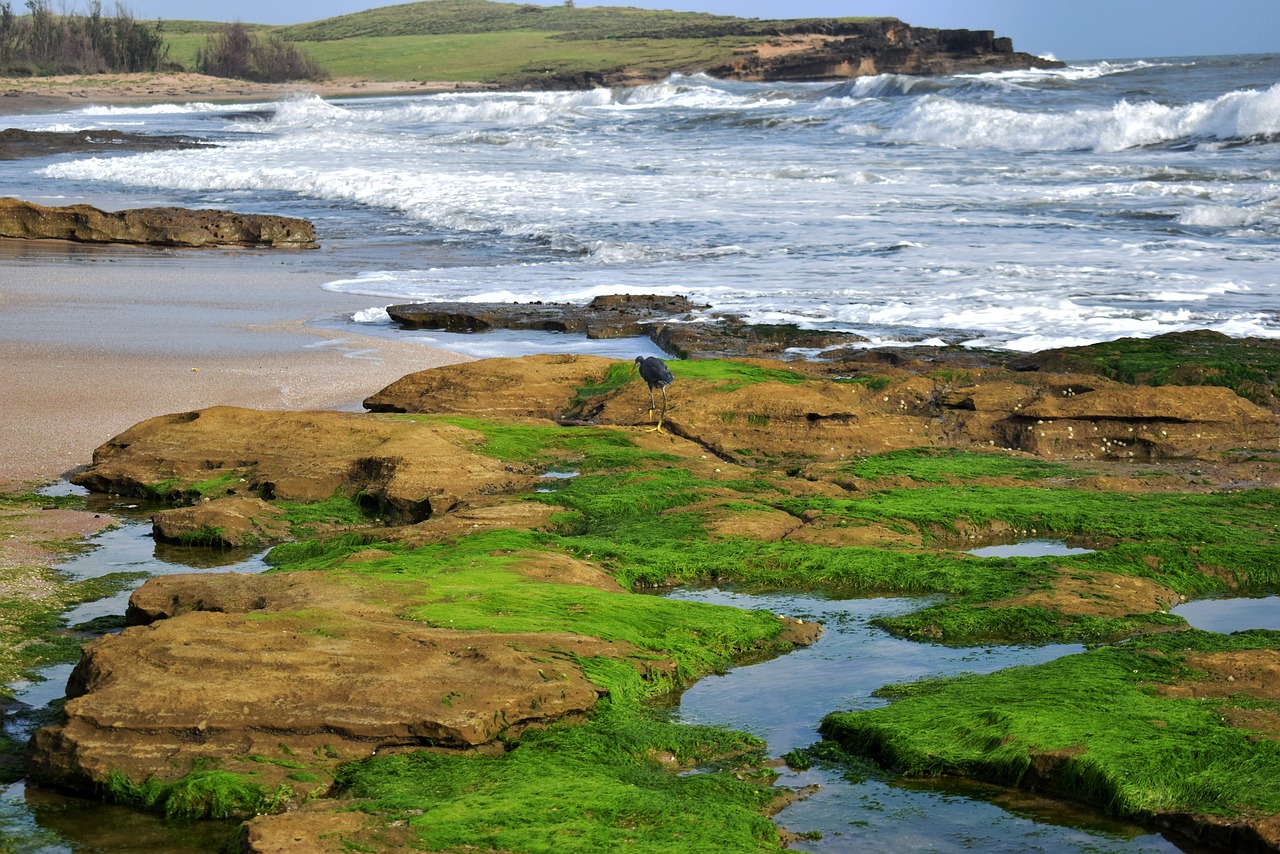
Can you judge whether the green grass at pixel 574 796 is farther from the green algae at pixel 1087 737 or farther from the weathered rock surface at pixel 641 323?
the weathered rock surface at pixel 641 323

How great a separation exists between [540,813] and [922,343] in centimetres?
790

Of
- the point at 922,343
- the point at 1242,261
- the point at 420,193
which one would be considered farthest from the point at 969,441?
the point at 420,193

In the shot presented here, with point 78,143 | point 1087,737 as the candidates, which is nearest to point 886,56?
point 78,143

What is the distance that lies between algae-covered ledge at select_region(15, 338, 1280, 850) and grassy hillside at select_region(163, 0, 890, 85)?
7868cm

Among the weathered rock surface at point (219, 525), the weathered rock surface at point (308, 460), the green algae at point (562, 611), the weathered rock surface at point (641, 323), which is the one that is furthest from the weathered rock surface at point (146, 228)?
the green algae at point (562, 611)

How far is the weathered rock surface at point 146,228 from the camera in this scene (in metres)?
18.5

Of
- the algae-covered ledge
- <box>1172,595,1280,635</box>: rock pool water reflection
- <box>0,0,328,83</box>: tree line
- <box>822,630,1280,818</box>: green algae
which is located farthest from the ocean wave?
<box>0,0,328,83</box>: tree line

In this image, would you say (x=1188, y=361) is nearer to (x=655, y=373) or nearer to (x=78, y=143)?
(x=655, y=373)

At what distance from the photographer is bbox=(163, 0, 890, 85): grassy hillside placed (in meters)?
93.7

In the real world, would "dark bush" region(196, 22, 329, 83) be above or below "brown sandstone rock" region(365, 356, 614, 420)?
above

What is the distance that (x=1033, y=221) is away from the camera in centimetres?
1869

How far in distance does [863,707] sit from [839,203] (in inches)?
717

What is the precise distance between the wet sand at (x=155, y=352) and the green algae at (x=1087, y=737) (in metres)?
5.25

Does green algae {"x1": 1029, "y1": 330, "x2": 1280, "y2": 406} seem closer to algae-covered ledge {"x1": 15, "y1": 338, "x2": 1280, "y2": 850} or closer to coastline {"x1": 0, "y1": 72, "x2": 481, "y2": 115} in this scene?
algae-covered ledge {"x1": 15, "y1": 338, "x2": 1280, "y2": 850}
